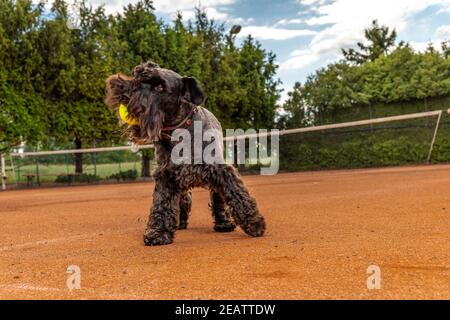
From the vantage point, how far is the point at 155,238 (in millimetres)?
5145

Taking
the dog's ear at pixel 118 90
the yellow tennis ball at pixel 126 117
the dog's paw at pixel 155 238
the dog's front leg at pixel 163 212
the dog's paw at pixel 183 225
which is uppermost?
the dog's ear at pixel 118 90

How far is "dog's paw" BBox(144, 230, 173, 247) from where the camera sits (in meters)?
5.14

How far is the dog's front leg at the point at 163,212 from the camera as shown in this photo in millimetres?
5172

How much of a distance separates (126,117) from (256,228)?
174 centimetres

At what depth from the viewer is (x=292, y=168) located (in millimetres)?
30875

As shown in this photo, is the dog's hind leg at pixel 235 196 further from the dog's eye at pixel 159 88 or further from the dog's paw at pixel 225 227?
the dog's eye at pixel 159 88

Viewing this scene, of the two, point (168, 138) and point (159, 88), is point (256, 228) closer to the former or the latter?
point (168, 138)

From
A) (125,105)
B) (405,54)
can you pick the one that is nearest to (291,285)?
(125,105)

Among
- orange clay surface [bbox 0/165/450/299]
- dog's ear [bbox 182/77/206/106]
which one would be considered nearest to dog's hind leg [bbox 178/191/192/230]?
orange clay surface [bbox 0/165/450/299]

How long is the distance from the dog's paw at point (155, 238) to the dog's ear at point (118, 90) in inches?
51.8

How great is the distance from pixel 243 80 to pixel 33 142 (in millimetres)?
13298

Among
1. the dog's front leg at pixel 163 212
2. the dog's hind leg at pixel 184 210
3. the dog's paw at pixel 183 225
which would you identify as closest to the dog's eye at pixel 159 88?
the dog's front leg at pixel 163 212

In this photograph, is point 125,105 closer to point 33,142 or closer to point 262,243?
point 262,243

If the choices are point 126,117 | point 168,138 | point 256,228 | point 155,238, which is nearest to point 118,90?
point 126,117
